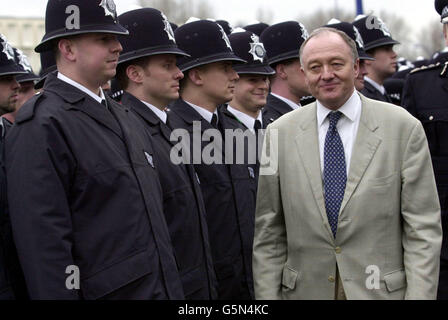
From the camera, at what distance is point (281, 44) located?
7051mm

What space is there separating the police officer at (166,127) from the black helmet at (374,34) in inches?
156

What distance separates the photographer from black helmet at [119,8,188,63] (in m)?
4.97

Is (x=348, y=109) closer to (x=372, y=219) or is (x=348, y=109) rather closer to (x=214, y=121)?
(x=372, y=219)

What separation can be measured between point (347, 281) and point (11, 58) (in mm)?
2750

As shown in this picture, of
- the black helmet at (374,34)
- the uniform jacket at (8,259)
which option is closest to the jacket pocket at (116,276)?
the uniform jacket at (8,259)

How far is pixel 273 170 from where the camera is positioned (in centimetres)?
427

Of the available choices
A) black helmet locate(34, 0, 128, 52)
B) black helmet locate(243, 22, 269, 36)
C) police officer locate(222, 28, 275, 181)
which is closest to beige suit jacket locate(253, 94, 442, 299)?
black helmet locate(34, 0, 128, 52)

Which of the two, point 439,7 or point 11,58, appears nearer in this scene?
point 11,58

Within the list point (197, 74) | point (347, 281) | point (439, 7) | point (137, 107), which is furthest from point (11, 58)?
point (439, 7)

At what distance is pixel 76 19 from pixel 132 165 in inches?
33.4

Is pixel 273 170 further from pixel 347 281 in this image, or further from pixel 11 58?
pixel 11 58

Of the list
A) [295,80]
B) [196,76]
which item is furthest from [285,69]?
[196,76]

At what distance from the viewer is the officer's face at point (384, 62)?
27.2 feet

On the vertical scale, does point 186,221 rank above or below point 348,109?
below
